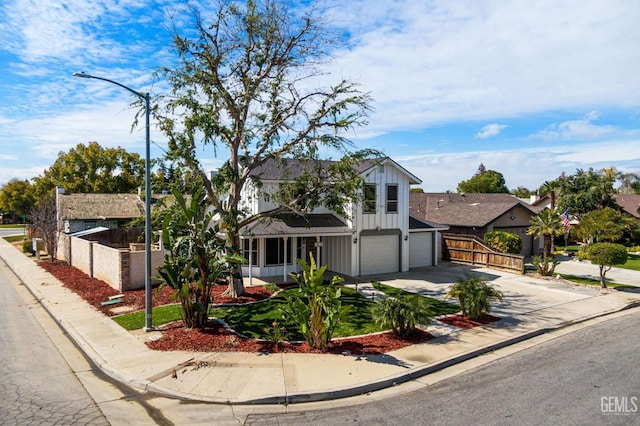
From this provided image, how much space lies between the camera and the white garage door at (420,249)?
80.0ft

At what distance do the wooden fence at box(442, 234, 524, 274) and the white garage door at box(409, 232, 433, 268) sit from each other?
256 centimetres

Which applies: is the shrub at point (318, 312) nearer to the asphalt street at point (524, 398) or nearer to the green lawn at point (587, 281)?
the asphalt street at point (524, 398)

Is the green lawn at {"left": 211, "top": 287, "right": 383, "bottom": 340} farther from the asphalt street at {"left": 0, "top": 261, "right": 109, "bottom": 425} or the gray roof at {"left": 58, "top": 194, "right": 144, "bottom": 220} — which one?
the gray roof at {"left": 58, "top": 194, "right": 144, "bottom": 220}

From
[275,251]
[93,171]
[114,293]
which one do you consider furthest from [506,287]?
[93,171]

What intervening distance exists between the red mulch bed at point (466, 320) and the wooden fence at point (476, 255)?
10.2 meters

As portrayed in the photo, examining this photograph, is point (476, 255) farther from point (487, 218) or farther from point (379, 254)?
point (379, 254)

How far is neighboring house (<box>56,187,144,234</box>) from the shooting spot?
114ft

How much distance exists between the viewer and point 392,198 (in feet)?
73.4

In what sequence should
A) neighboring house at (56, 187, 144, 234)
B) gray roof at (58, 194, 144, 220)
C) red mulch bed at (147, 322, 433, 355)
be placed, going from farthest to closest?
gray roof at (58, 194, 144, 220)
neighboring house at (56, 187, 144, 234)
red mulch bed at (147, 322, 433, 355)

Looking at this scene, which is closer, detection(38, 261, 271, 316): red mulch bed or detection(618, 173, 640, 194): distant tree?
detection(38, 261, 271, 316): red mulch bed

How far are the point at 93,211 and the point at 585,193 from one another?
135ft

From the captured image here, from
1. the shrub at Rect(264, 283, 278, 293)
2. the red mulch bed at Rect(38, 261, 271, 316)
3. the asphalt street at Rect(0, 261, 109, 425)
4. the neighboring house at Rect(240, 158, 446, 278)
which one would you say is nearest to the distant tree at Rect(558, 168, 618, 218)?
the neighboring house at Rect(240, 158, 446, 278)

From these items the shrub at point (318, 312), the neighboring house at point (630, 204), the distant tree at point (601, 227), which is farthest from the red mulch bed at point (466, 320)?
the neighboring house at point (630, 204)

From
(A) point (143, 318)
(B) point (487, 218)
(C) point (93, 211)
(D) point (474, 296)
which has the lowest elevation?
(A) point (143, 318)
